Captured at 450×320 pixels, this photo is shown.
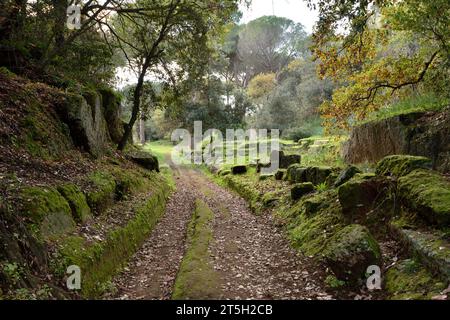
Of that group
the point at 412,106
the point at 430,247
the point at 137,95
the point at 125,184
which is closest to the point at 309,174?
the point at 412,106

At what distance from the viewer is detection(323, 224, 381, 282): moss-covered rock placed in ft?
21.3

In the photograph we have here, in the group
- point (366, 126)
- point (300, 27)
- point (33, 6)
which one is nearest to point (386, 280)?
point (366, 126)

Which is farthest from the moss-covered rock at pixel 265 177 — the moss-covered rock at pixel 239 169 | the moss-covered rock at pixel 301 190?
the moss-covered rock at pixel 301 190

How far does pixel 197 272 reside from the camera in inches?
296

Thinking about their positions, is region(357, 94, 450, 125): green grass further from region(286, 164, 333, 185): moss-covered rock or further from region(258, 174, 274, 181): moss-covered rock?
region(258, 174, 274, 181): moss-covered rock

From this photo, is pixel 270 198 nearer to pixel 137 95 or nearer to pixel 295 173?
pixel 295 173

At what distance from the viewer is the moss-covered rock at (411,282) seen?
5344 mm

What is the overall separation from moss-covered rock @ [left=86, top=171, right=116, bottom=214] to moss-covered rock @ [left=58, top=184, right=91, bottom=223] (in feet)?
1.40

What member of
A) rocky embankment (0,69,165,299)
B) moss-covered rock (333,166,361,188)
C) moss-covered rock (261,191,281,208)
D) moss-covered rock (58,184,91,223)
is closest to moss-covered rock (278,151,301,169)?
moss-covered rock (261,191,281,208)

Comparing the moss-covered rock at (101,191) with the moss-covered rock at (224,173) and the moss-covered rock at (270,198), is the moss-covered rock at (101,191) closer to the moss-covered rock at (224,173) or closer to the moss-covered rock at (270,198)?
the moss-covered rock at (270,198)

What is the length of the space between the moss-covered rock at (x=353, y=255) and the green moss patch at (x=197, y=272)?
223cm
